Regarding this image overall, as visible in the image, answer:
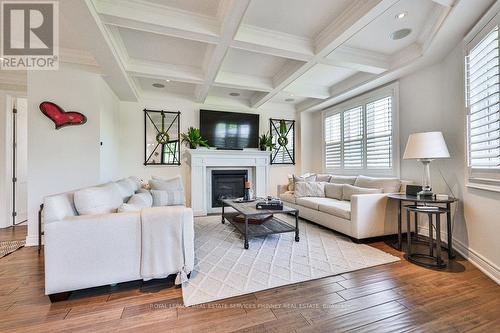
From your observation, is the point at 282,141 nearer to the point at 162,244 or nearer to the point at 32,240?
the point at 162,244

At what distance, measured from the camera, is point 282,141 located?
6082mm

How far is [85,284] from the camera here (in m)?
1.83

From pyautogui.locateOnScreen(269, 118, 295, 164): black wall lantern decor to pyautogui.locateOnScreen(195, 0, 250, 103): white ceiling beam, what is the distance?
258 cm

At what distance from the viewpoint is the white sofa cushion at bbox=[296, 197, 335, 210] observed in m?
3.93

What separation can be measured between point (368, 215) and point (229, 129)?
3.63 m

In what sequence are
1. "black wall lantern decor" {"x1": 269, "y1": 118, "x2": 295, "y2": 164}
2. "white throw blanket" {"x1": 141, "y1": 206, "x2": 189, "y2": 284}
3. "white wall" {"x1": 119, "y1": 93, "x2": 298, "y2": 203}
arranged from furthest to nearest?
"black wall lantern decor" {"x1": 269, "y1": 118, "x2": 295, "y2": 164} < "white wall" {"x1": 119, "y1": 93, "x2": 298, "y2": 203} < "white throw blanket" {"x1": 141, "y1": 206, "x2": 189, "y2": 284}

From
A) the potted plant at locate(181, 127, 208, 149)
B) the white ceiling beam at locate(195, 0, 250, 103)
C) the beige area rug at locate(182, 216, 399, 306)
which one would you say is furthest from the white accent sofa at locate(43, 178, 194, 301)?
the potted plant at locate(181, 127, 208, 149)

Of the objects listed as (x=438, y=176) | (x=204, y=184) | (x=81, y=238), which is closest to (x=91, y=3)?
(x=81, y=238)

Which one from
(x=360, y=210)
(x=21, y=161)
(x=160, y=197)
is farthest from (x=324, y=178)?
(x=21, y=161)

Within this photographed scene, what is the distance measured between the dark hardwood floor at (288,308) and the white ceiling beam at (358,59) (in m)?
2.88

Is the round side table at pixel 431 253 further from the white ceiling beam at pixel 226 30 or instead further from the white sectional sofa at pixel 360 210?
the white ceiling beam at pixel 226 30

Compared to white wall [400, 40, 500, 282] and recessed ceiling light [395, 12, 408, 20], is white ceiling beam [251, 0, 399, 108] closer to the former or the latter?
recessed ceiling light [395, 12, 408, 20]

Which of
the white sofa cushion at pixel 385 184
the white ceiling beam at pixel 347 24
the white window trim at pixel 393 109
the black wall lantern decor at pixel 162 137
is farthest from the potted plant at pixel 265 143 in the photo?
the white sofa cushion at pixel 385 184

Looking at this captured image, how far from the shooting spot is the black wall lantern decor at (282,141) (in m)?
6.07
